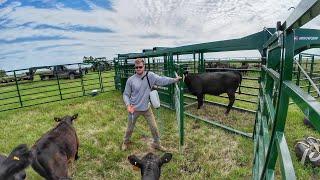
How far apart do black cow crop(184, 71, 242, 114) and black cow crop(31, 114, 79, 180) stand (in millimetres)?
4942

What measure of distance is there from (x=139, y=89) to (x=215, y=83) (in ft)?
11.8

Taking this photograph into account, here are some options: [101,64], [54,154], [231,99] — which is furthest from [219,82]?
[101,64]

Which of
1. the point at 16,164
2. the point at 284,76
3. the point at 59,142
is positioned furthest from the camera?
the point at 59,142

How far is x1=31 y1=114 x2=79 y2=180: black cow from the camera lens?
377 centimetres

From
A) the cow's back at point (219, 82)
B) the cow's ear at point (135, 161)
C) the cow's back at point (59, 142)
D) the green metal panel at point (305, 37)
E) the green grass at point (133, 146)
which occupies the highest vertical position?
the green metal panel at point (305, 37)

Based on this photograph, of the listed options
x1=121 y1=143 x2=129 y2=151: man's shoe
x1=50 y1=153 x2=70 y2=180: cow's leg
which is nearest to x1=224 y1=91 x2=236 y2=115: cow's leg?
x1=121 y1=143 x2=129 y2=151: man's shoe

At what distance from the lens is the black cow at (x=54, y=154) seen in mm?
3768

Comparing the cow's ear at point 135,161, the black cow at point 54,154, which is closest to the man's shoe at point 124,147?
the black cow at point 54,154

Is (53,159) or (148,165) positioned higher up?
(148,165)

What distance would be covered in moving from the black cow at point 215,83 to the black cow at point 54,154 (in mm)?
4942

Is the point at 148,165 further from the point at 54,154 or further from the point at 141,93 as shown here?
the point at 141,93

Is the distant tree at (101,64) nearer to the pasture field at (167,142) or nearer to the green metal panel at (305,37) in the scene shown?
the pasture field at (167,142)

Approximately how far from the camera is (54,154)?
3.95 metres

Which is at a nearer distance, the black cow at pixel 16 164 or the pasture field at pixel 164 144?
the black cow at pixel 16 164
